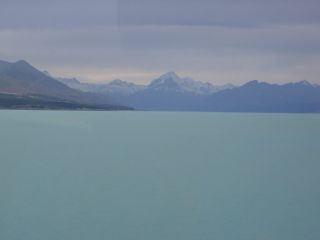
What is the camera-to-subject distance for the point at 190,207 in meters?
25.4

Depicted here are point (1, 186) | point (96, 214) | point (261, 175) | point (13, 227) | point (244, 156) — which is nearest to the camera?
point (13, 227)

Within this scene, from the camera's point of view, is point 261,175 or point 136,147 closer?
point 261,175

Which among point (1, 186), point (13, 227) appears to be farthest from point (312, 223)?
point (1, 186)

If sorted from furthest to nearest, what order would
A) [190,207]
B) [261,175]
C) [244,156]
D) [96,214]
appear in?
[244,156] < [261,175] < [190,207] < [96,214]

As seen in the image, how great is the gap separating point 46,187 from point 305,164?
70.3 feet

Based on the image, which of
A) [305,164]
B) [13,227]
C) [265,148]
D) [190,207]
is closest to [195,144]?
[265,148]

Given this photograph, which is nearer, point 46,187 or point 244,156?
point 46,187

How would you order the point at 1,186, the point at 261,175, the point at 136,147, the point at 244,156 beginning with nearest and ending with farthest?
1. the point at 1,186
2. the point at 261,175
3. the point at 244,156
4. the point at 136,147

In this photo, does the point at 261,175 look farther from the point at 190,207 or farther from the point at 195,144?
the point at 195,144

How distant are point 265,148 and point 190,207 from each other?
34.3 m

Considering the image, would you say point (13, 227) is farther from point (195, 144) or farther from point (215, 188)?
point (195, 144)

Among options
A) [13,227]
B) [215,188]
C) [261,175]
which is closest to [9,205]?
[13,227]

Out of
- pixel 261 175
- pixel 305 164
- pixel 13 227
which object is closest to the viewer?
pixel 13 227

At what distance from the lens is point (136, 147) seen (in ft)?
178
